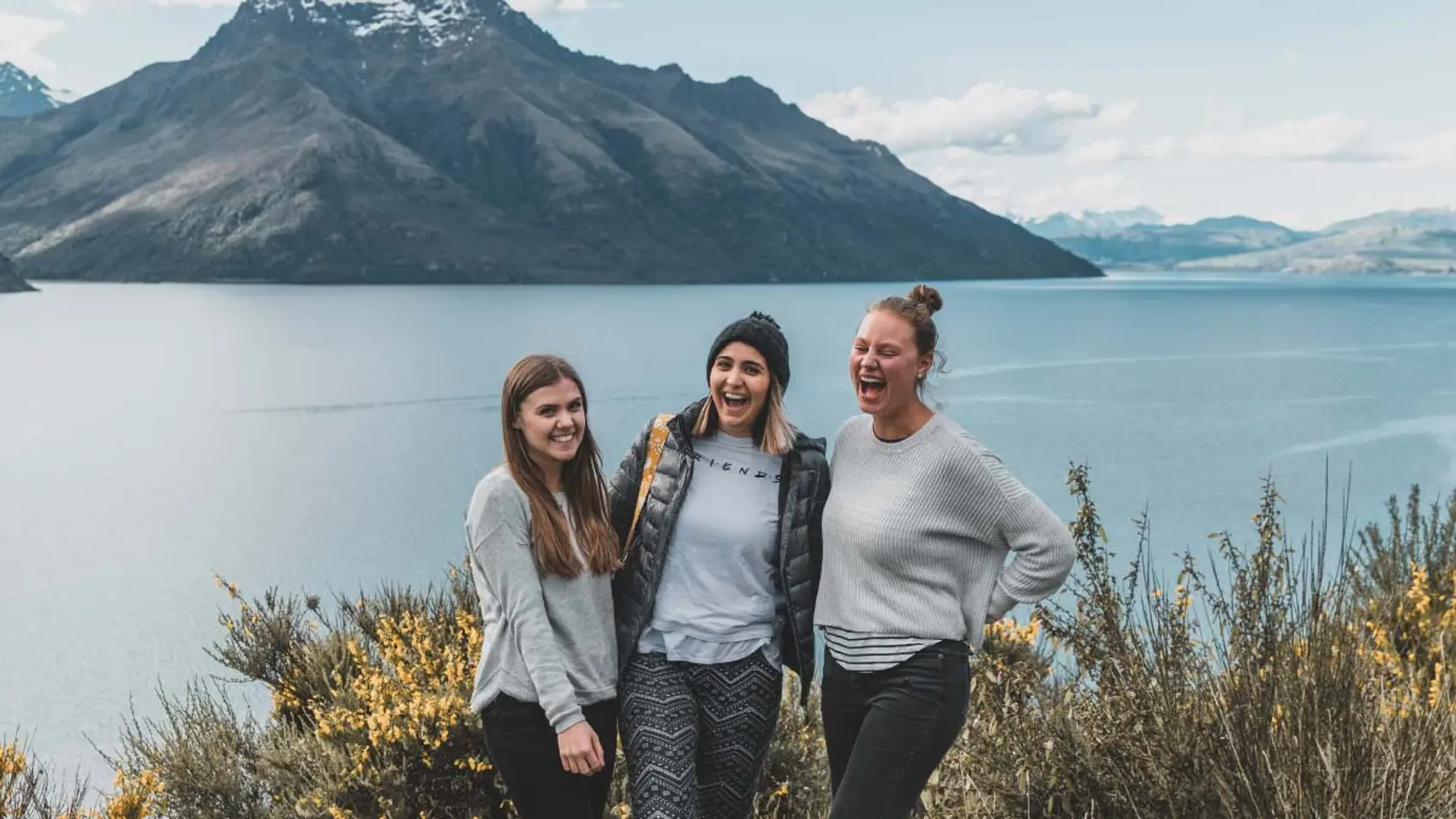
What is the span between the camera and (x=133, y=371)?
38719 mm

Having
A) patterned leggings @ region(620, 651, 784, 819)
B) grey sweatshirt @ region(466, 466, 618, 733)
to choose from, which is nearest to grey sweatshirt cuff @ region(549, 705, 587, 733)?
grey sweatshirt @ region(466, 466, 618, 733)

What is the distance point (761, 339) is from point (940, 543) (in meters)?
0.61

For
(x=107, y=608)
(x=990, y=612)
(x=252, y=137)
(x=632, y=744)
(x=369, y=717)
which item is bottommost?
(x=107, y=608)

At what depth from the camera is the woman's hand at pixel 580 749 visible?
2424mm

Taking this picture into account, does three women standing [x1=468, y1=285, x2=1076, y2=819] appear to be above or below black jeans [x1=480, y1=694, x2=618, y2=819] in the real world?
above

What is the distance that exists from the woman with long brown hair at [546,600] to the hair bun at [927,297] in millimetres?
817

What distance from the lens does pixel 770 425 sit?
266 centimetres

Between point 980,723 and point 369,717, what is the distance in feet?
6.19

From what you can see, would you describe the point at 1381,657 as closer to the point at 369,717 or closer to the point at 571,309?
the point at 369,717

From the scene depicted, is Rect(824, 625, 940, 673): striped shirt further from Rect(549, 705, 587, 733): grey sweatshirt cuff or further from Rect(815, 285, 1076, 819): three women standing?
Rect(549, 705, 587, 733): grey sweatshirt cuff

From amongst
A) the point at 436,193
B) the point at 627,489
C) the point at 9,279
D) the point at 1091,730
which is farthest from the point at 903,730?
the point at 436,193

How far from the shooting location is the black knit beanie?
2.65 meters

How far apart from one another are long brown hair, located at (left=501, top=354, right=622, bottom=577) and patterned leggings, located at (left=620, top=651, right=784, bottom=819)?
0.91ft

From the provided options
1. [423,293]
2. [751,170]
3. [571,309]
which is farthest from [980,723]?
[751,170]
